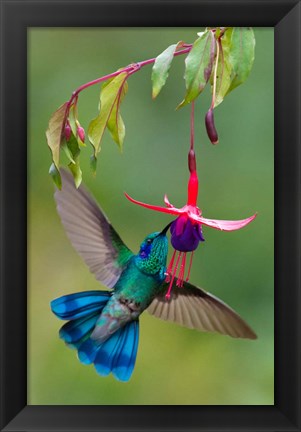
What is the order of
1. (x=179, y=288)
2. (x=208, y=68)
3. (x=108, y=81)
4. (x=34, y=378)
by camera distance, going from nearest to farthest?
(x=208, y=68) → (x=108, y=81) → (x=179, y=288) → (x=34, y=378)

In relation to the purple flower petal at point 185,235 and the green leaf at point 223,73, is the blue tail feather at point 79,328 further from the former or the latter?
the green leaf at point 223,73

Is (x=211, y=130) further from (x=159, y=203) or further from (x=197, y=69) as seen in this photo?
(x=159, y=203)

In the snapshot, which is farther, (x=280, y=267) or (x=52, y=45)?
(x=52, y=45)

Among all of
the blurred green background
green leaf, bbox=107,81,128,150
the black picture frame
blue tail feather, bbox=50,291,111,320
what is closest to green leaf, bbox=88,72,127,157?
green leaf, bbox=107,81,128,150

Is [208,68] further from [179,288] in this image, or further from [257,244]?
[257,244]

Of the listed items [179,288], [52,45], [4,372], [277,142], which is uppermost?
[52,45]

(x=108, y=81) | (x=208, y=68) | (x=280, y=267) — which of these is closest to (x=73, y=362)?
(x=280, y=267)
